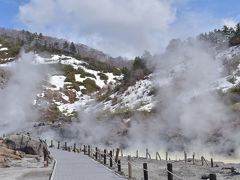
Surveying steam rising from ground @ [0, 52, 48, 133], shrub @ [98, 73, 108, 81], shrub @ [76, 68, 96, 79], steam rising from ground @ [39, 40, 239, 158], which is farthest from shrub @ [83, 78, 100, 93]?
steam rising from ground @ [39, 40, 239, 158]

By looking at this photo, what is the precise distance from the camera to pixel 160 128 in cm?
5238

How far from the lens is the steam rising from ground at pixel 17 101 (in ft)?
257

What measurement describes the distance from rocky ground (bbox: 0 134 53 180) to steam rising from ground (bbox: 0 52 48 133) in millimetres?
36445

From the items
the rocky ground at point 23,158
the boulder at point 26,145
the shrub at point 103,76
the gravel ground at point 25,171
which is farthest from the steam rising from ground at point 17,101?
the gravel ground at point 25,171

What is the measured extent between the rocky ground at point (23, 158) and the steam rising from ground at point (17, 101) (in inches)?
1435

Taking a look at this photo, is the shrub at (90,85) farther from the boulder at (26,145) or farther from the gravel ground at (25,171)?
the gravel ground at (25,171)

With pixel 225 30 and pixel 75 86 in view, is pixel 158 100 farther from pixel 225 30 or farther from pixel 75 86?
pixel 75 86

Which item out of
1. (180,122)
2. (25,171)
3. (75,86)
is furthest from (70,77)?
(25,171)

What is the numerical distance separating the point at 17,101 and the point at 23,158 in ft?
173

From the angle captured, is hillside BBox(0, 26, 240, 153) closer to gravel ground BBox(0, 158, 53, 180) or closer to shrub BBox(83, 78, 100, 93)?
shrub BBox(83, 78, 100, 93)

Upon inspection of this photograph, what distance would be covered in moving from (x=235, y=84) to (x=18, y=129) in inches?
1346

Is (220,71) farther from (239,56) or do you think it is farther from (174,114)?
(174,114)

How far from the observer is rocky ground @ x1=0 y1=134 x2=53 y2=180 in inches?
982

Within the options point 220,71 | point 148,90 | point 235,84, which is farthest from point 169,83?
point 235,84
